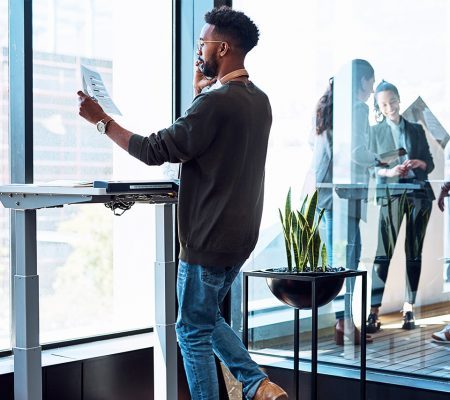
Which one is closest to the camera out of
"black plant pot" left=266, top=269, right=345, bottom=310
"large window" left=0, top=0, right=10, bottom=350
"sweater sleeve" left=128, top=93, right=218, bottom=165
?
"sweater sleeve" left=128, top=93, right=218, bottom=165

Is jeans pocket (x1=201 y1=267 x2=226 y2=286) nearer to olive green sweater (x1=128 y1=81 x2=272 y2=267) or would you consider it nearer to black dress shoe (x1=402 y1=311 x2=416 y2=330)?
olive green sweater (x1=128 y1=81 x2=272 y2=267)

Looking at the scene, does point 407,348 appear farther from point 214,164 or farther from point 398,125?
point 214,164

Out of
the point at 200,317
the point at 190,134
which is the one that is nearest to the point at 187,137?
the point at 190,134

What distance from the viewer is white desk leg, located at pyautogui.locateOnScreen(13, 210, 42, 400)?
304 centimetres

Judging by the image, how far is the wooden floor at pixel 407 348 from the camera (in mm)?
3758

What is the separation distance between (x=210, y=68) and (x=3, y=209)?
3.87ft

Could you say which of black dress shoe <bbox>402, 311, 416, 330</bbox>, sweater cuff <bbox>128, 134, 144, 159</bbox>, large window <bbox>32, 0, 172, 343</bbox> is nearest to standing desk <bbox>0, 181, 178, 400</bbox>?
sweater cuff <bbox>128, 134, 144, 159</bbox>

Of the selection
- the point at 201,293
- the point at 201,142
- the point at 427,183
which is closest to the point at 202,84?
the point at 201,142

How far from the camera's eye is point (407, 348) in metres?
3.85

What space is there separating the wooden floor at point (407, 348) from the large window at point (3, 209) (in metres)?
1.44

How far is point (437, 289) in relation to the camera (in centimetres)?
377

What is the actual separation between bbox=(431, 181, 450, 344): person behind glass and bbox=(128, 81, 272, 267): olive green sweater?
107 cm

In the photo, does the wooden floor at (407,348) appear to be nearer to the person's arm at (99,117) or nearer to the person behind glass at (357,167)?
the person behind glass at (357,167)

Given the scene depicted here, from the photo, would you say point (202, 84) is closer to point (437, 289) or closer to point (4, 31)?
point (4, 31)
